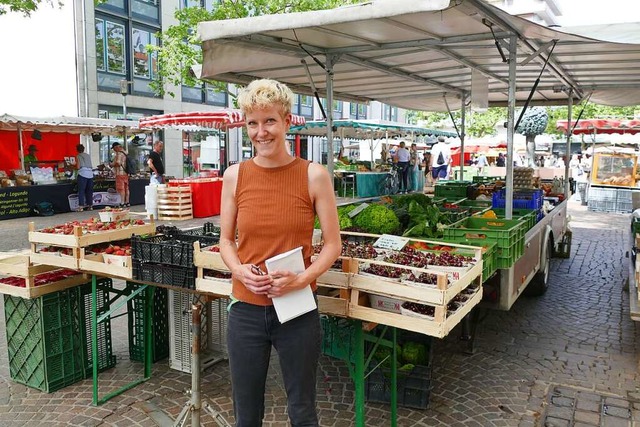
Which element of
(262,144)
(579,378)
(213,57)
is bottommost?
(579,378)

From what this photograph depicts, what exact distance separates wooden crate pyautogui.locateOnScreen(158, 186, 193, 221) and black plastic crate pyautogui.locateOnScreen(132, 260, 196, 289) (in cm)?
1001

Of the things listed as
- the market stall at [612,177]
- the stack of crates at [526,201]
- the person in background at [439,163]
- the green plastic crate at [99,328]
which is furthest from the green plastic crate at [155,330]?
the person in background at [439,163]

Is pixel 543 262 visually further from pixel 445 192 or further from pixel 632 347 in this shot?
pixel 445 192

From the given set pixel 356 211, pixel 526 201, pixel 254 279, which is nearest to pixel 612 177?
pixel 526 201

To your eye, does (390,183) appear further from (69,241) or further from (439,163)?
(69,241)

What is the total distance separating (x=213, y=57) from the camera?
6031 mm

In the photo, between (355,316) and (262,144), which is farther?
(355,316)

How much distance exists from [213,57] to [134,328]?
297 centimetres

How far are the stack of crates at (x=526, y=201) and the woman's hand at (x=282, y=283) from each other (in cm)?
530

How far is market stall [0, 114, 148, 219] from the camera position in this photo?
14648mm

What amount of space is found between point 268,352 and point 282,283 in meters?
0.43

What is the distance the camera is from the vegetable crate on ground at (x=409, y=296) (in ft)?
10.2

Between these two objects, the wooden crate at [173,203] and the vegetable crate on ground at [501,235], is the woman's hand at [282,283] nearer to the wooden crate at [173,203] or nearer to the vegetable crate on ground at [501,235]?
the vegetable crate on ground at [501,235]

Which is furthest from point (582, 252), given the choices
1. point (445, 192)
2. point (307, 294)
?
point (307, 294)
